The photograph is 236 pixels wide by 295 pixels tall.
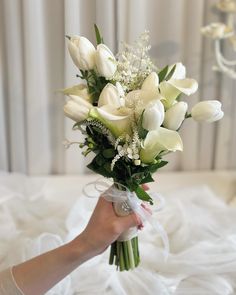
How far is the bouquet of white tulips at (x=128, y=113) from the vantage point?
0.91 metres

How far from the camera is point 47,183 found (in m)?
Answer: 1.70

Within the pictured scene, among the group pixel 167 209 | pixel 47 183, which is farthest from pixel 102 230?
pixel 47 183

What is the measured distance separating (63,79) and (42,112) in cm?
13

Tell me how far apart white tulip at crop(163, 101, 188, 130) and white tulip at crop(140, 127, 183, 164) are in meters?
0.01

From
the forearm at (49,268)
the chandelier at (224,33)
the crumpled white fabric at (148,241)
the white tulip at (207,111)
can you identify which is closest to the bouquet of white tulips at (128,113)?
the white tulip at (207,111)

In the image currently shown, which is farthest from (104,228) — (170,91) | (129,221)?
(170,91)

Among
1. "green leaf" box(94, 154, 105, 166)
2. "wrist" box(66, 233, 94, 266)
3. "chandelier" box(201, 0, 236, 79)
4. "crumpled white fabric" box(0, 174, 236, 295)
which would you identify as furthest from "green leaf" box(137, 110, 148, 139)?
"chandelier" box(201, 0, 236, 79)

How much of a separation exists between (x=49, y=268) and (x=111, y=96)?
363mm

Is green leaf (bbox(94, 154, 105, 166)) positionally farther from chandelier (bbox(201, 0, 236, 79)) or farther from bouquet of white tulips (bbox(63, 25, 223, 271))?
chandelier (bbox(201, 0, 236, 79))

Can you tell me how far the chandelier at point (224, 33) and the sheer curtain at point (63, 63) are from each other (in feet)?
0.16

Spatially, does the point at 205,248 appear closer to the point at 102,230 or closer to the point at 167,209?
the point at 167,209

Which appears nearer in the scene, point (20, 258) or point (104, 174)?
point (104, 174)

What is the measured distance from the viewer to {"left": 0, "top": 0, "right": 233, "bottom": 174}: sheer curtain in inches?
60.2

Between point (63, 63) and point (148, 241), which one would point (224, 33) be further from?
point (148, 241)
